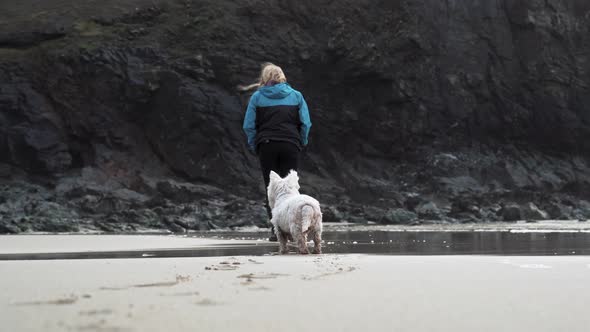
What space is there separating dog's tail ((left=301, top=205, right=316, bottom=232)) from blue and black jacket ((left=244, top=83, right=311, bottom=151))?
Answer: 2.28m

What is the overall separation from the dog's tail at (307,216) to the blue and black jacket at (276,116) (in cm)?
228

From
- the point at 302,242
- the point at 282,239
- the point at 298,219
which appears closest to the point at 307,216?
the point at 298,219

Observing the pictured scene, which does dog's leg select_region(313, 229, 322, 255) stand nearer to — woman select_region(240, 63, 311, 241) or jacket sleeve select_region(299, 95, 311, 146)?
woman select_region(240, 63, 311, 241)

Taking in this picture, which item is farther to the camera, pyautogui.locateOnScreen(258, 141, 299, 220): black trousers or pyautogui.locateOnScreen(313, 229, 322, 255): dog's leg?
pyautogui.locateOnScreen(258, 141, 299, 220): black trousers

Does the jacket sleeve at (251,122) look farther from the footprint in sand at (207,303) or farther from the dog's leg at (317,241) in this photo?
the footprint in sand at (207,303)

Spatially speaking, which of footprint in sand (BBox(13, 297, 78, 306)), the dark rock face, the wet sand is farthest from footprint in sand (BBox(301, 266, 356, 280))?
the dark rock face

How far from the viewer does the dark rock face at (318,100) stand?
84.7 ft

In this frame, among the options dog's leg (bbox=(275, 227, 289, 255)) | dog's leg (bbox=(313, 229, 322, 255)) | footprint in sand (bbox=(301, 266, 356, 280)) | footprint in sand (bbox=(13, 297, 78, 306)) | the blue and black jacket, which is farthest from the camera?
the blue and black jacket

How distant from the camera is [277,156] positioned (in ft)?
33.8

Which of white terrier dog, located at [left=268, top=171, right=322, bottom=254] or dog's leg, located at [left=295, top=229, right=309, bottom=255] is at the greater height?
white terrier dog, located at [left=268, top=171, right=322, bottom=254]

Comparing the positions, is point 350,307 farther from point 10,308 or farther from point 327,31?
point 327,31

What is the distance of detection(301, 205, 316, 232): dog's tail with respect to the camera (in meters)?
7.96

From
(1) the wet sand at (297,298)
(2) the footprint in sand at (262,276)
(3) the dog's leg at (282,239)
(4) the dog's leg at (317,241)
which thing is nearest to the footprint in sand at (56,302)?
(1) the wet sand at (297,298)

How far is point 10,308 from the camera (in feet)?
11.1
